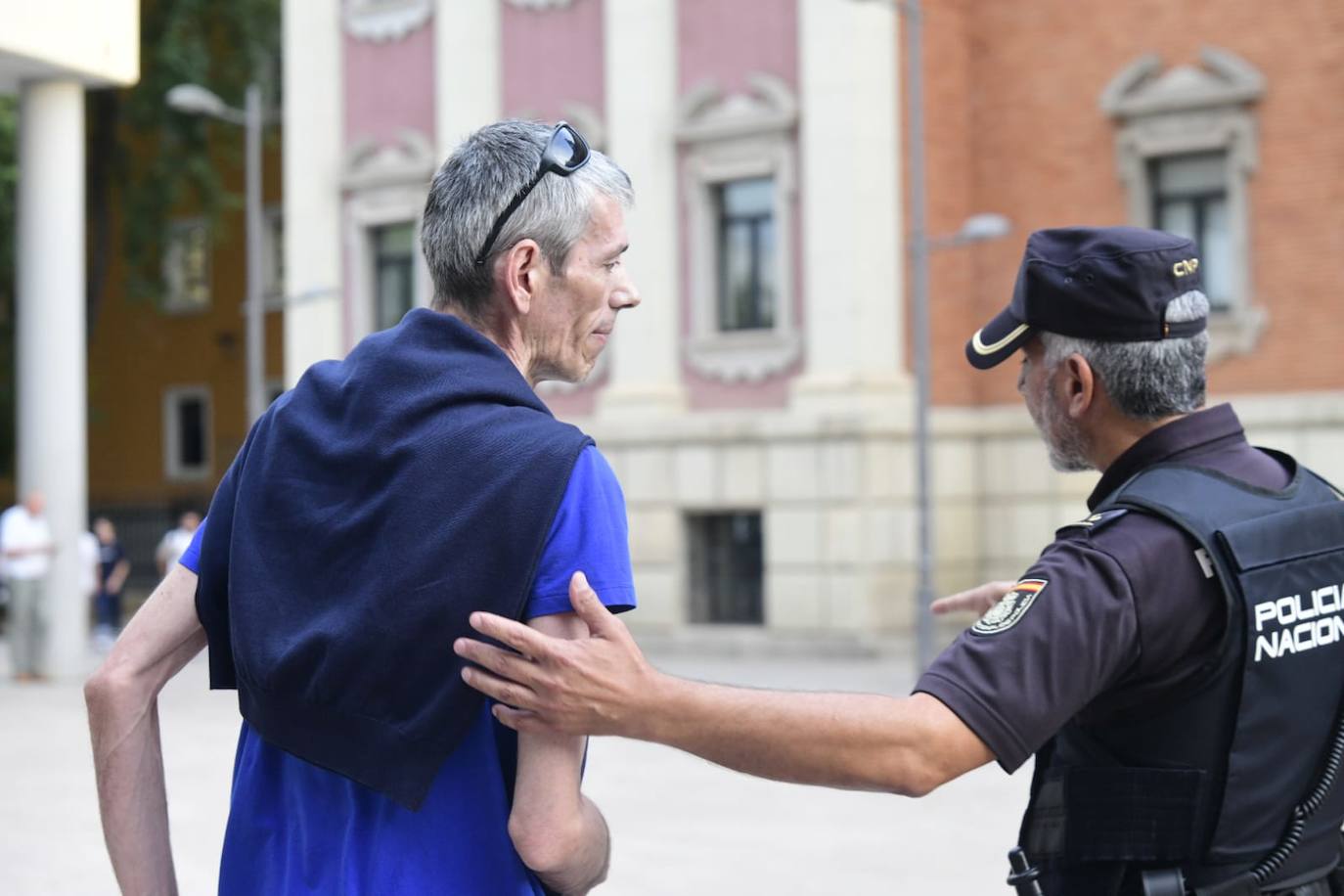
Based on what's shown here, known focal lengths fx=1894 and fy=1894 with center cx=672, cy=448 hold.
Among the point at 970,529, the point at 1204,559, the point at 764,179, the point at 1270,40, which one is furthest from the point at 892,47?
the point at 1204,559

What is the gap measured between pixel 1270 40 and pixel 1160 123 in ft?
4.74

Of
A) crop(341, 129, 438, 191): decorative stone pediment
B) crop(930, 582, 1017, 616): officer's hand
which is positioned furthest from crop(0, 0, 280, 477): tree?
crop(930, 582, 1017, 616): officer's hand

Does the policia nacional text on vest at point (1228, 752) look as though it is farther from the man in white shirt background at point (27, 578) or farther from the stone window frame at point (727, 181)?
the stone window frame at point (727, 181)

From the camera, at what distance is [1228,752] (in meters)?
A: 2.40

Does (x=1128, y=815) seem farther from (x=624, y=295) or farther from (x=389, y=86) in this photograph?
(x=389, y=86)

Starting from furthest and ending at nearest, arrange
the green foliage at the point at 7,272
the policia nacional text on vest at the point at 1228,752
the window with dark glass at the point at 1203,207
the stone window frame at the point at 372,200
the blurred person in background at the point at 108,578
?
the green foliage at the point at 7,272, the stone window frame at the point at 372,200, the blurred person in background at the point at 108,578, the window with dark glass at the point at 1203,207, the policia nacional text on vest at the point at 1228,752

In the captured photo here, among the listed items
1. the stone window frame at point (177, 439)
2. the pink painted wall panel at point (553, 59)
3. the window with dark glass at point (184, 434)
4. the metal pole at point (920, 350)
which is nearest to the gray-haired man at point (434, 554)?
the metal pole at point (920, 350)

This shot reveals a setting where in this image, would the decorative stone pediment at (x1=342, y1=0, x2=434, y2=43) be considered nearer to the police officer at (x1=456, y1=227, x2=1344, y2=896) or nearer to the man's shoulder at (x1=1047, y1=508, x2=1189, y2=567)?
the police officer at (x1=456, y1=227, x2=1344, y2=896)

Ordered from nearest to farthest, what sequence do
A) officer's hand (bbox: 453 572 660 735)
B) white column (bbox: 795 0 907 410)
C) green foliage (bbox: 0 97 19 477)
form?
officer's hand (bbox: 453 572 660 735), white column (bbox: 795 0 907 410), green foliage (bbox: 0 97 19 477)

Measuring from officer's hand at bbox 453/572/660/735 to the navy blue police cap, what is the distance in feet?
2.75

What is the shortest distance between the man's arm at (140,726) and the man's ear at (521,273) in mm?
593

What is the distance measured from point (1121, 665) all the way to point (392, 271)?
2427 cm

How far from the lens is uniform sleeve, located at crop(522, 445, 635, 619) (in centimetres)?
216

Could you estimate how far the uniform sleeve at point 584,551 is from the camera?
216 cm
